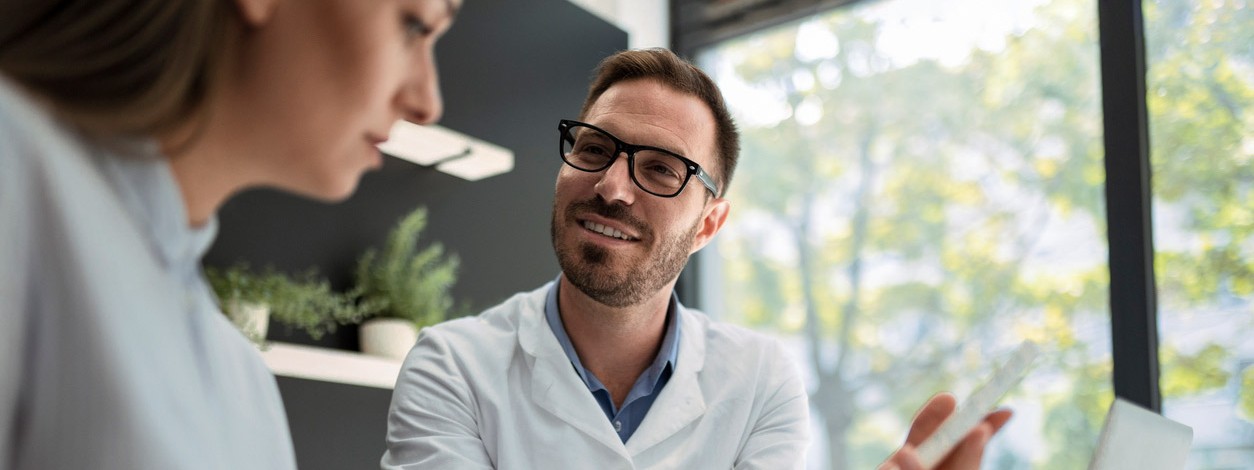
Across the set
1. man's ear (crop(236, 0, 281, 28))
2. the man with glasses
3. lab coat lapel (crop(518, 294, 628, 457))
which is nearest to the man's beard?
the man with glasses

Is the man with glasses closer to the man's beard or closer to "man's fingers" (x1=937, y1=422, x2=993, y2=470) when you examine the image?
the man's beard

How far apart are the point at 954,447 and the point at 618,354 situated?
1011 millimetres

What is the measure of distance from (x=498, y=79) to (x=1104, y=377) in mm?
1999

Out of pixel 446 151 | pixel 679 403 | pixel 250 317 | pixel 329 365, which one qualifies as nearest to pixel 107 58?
pixel 679 403

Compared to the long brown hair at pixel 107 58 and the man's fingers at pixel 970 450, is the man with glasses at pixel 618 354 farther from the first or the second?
the long brown hair at pixel 107 58

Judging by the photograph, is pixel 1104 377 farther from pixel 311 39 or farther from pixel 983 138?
pixel 311 39

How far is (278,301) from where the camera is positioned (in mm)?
2500

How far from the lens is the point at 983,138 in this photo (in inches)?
137

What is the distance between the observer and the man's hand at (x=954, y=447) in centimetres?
97

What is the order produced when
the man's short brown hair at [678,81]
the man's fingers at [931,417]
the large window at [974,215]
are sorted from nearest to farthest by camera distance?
the man's fingers at [931,417] → the man's short brown hair at [678,81] → the large window at [974,215]

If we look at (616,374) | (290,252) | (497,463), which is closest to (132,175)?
(497,463)

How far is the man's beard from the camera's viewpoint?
188cm

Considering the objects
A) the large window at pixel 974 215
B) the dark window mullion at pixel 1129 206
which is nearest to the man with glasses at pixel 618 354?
the dark window mullion at pixel 1129 206

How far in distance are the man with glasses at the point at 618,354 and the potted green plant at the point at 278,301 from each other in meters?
0.65
